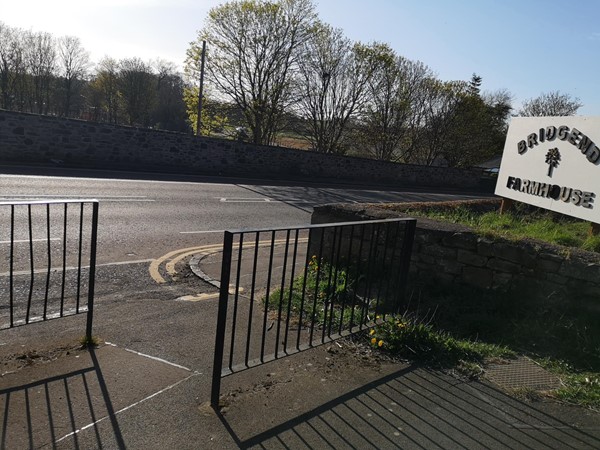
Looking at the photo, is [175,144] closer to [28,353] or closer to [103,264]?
[103,264]

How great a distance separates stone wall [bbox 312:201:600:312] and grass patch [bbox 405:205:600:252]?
223 millimetres

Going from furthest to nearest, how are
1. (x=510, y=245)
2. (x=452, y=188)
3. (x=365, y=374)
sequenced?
(x=452, y=188) < (x=510, y=245) < (x=365, y=374)

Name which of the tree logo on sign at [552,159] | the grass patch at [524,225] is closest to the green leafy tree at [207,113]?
the grass patch at [524,225]

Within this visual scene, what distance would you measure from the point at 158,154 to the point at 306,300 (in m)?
16.8

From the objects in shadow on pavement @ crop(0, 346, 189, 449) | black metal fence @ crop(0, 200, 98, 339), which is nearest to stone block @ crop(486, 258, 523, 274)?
shadow on pavement @ crop(0, 346, 189, 449)

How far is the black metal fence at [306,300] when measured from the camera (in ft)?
11.0

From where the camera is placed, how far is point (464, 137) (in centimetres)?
3609

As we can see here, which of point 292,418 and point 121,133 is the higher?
point 121,133

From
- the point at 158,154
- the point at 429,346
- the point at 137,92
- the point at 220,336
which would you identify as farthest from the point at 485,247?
the point at 137,92

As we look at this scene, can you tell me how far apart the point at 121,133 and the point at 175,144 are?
2390 mm

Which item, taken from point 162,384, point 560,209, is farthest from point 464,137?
point 162,384

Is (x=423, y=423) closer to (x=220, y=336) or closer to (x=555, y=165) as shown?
(x=220, y=336)

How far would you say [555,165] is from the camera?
692 cm

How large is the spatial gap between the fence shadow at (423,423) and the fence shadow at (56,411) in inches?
30.3
